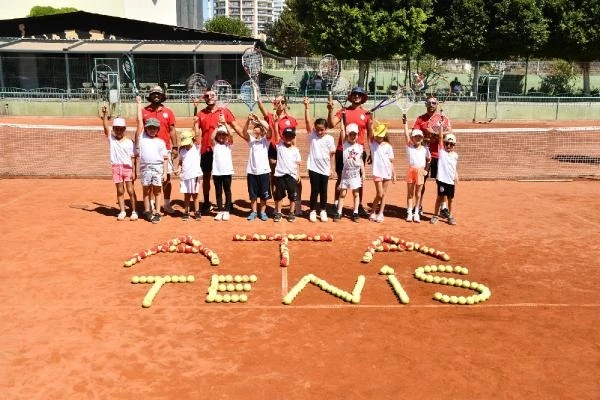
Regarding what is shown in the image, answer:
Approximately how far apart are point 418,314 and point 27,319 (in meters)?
4.39

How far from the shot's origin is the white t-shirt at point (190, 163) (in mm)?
9805

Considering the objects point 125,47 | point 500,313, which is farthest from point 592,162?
point 125,47

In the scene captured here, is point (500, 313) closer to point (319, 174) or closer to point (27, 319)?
point (319, 174)

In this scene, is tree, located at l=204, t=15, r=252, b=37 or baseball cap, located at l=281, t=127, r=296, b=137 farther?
tree, located at l=204, t=15, r=252, b=37

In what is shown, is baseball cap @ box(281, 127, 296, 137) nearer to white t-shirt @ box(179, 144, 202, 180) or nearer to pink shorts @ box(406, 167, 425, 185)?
white t-shirt @ box(179, 144, 202, 180)

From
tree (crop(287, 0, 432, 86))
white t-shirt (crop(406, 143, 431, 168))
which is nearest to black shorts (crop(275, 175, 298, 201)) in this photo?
white t-shirt (crop(406, 143, 431, 168))

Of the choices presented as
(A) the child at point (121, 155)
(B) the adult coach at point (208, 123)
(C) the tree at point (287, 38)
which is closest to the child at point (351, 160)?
(B) the adult coach at point (208, 123)

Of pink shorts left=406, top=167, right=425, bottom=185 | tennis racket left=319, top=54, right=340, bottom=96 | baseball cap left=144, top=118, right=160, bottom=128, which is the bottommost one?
pink shorts left=406, top=167, right=425, bottom=185

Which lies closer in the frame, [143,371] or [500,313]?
[143,371]

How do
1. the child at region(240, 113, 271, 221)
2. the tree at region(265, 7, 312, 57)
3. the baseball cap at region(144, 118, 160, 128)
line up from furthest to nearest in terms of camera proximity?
the tree at region(265, 7, 312, 57)
the child at region(240, 113, 271, 221)
the baseball cap at region(144, 118, 160, 128)

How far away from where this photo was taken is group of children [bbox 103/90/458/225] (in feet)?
31.8

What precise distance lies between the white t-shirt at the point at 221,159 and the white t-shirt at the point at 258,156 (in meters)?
0.41

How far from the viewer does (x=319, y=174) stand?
9953 millimetres

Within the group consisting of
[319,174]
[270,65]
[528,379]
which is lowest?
[528,379]
